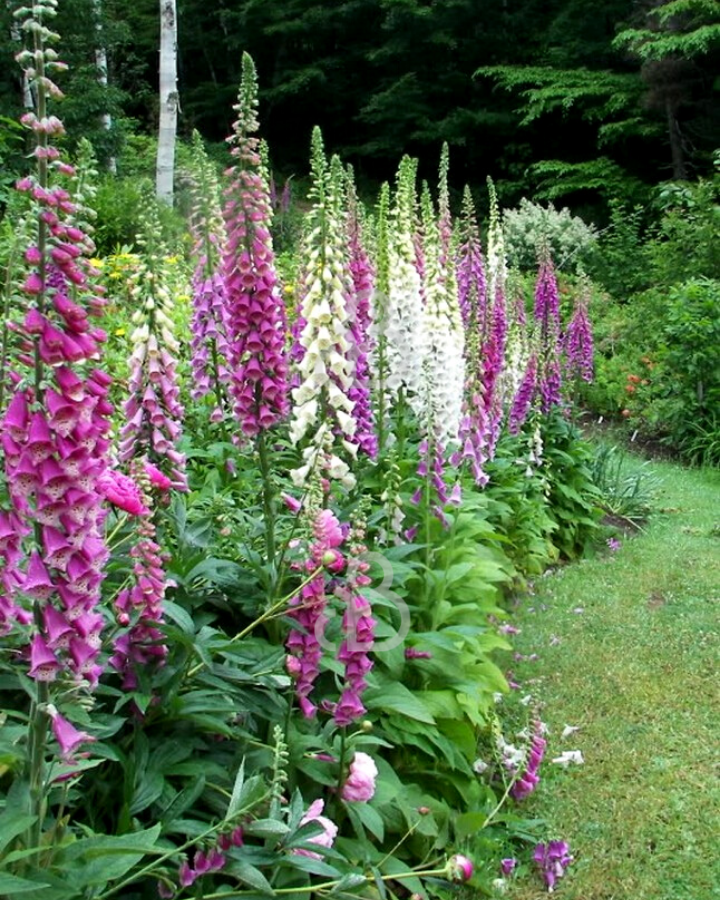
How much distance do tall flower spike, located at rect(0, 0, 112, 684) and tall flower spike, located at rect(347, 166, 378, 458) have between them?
7.57ft

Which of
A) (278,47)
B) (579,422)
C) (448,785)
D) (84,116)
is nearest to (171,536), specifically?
(448,785)

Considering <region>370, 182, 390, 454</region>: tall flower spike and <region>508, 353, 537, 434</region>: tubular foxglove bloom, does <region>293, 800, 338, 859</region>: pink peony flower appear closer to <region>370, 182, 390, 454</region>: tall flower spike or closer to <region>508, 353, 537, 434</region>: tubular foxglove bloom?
<region>370, 182, 390, 454</region>: tall flower spike

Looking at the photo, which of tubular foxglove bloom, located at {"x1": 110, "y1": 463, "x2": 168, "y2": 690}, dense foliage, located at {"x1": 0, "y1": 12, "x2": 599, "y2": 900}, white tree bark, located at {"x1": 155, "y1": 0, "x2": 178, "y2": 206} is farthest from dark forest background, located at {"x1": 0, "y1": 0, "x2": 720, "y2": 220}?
tubular foxglove bloom, located at {"x1": 110, "y1": 463, "x2": 168, "y2": 690}

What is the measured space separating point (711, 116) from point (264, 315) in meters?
20.9

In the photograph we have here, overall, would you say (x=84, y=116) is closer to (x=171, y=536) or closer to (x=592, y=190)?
(x=592, y=190)

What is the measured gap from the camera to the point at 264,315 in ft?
9.98

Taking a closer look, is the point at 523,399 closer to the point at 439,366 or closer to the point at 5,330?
the point at 439,366

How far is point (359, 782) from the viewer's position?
2684mm

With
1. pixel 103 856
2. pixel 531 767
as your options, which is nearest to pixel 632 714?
pixel 531 767

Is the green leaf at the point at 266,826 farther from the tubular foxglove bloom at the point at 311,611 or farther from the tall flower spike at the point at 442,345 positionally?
the tall flower spike at the point at 442,345

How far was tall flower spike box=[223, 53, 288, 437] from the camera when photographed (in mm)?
3021

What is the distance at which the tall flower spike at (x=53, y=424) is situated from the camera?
167cm

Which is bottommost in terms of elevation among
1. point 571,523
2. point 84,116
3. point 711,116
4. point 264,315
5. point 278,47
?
point 571,523

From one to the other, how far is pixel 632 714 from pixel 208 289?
2.81m
